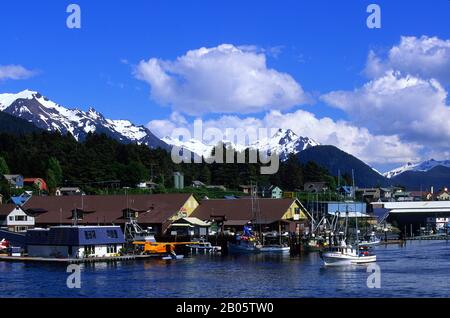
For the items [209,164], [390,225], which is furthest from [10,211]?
[390,225]

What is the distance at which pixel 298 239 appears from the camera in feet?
196

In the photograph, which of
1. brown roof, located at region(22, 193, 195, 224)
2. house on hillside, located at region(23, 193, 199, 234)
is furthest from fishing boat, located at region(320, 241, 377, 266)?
brown roof, located at region(22, 193, 195, 224)

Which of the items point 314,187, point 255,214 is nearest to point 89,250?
point 255,214

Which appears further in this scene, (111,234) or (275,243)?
(275,243)

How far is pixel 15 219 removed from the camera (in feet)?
Answer: 206

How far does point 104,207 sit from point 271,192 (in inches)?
1482

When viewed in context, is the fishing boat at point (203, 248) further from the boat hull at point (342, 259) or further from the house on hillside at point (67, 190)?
the house on hillside at point (67, 190)

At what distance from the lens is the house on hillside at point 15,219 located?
62.2 meters

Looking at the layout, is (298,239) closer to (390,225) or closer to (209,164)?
(390,225)

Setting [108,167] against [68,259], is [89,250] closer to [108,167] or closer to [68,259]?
[68,259]

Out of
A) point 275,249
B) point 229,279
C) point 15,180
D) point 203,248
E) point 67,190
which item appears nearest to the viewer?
point 229,279

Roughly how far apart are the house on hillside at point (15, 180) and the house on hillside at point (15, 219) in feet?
56.4

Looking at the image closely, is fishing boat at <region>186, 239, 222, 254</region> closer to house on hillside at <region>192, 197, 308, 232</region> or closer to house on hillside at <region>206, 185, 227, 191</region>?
house on hillside at <region>192, 197, 308, 232</region>
